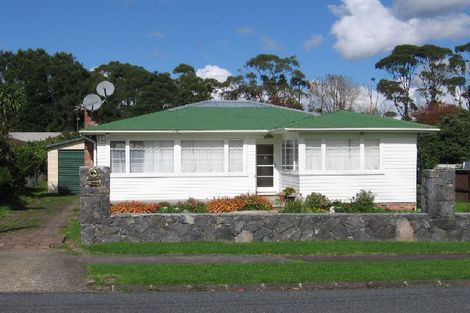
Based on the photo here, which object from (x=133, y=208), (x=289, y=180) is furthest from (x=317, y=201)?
(x=133, y=208)

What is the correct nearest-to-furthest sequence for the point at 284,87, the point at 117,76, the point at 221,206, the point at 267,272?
the point at 267,272, the point at 221,206, the point at 284,87, the point at 117,76

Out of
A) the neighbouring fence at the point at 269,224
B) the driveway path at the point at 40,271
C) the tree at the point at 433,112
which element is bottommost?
the driveway path at the point at 40,271

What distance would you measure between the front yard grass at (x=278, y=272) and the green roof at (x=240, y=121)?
10560 millimetres

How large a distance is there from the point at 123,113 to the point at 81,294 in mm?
57549

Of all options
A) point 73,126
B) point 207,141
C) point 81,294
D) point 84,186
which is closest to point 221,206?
point 84,186

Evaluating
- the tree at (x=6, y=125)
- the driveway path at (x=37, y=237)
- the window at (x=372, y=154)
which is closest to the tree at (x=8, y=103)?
the tree at (x=6, y=125)

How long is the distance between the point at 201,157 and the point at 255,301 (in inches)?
574

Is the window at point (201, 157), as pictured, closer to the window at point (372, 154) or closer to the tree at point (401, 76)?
the window at point (372, 154)

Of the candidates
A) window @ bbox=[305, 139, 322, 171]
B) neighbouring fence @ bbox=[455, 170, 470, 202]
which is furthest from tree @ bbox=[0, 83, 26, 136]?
neighbouring fence @ bbox=[455, 170, 470, 202]

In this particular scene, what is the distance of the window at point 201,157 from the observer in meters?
22.7

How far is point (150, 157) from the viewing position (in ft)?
73.8

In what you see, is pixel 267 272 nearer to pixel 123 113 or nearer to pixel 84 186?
pixel 84 186

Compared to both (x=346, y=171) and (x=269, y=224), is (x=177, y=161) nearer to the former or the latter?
(x=346, y=171)

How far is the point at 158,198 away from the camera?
22.1 m
